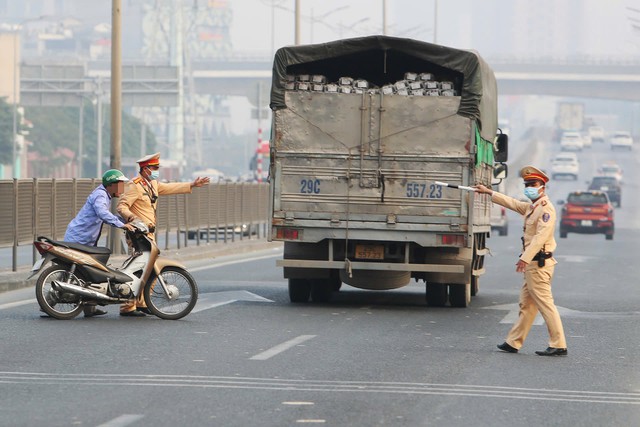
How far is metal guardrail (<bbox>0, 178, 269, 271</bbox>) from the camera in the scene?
23.9 meters

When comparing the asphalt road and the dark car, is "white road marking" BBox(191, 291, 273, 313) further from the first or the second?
the dark car

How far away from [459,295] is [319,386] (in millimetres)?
8497

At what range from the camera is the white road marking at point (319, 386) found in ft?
36.8

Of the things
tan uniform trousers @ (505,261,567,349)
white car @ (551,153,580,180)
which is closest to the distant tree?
white car @ (551,153,580,180)

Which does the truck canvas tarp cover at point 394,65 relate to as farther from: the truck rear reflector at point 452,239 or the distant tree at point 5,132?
the distant tree at point 5,132

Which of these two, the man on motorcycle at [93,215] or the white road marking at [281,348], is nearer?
the white road marking at [281,348]

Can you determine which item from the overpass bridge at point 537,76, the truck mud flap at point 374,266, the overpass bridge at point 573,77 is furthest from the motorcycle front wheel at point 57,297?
the overpass bridge at point 573,77

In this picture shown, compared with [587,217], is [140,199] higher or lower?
higher

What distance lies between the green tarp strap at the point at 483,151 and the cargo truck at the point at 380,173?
5 cm

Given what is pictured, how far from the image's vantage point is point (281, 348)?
14.1 metres

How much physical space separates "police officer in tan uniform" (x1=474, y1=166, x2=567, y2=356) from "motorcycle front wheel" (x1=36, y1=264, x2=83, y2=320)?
471 centimetres

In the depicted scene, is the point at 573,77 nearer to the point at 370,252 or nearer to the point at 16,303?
the point at 370,252

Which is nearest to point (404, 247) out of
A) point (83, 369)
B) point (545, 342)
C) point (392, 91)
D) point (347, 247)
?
point (347, 247)

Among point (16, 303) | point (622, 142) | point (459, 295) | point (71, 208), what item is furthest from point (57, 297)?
point (622, 142)
